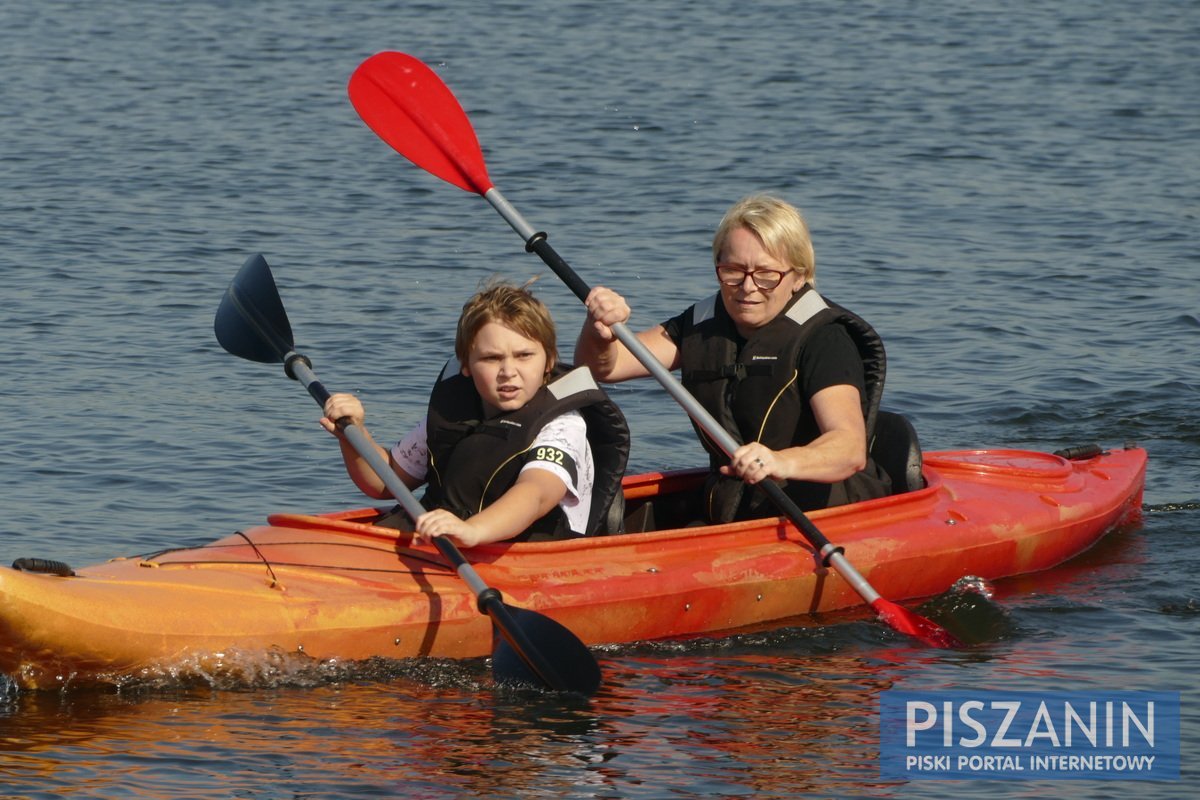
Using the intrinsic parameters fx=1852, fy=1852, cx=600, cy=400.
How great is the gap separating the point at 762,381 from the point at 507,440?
0.85m

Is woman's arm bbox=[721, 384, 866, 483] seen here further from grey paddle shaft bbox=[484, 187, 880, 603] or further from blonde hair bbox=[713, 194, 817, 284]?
blonde hair bbox=[713, 194, 817, 284]

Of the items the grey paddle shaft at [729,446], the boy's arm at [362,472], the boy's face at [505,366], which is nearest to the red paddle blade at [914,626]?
the grey paddle shaft at [729,446]

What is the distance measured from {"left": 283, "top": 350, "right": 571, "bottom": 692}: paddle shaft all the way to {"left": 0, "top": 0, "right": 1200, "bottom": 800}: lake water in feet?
0.42

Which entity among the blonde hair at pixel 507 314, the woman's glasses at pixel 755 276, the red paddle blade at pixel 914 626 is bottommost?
the red paddle blade at pixel 914 626

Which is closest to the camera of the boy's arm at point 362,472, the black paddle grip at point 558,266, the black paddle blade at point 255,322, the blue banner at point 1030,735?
the blue banner at point 1030,735

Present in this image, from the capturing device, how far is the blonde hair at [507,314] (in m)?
4.76

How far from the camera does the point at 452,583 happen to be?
195 inches

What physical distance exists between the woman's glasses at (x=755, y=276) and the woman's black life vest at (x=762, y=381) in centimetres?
12

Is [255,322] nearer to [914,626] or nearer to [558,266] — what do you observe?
[558,266]

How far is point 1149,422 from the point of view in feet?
25.2

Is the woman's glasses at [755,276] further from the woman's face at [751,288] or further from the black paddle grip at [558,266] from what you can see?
the black paddle grip at [558,266]

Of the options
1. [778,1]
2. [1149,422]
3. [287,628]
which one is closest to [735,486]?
[287,628]

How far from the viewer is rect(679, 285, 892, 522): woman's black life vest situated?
211 inches

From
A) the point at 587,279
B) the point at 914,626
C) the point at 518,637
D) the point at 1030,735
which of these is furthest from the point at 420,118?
the point at 587,279
